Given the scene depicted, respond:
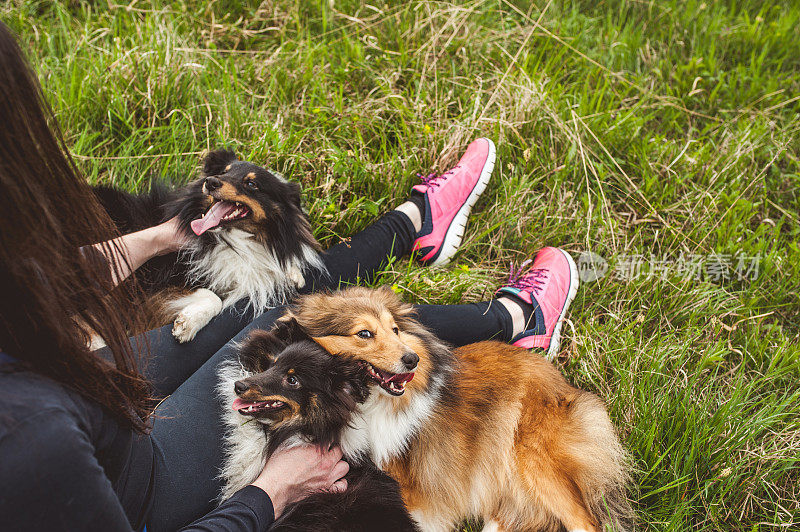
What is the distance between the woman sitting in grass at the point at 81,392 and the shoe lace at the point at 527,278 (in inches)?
61.1

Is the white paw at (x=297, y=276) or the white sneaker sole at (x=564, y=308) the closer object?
the white paw at (x=297, y=276)

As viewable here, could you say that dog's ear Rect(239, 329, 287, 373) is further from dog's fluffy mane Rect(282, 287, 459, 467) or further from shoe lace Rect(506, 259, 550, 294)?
shoe lace Rect(506, 259, 550, 294)

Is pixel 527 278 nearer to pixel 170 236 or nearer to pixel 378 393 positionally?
pixel 378 393

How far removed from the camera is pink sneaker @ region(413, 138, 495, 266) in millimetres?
3520

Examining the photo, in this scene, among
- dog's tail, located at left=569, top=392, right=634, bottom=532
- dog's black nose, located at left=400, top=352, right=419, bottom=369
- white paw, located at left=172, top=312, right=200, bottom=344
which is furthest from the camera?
white paw, located at left=172, top=312, right=200, bottom=344

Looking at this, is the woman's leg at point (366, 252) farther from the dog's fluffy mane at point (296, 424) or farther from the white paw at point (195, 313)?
the dog's fluffy mane at point (296, 424)

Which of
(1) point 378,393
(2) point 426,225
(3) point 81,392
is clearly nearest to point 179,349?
(1) point 378,393

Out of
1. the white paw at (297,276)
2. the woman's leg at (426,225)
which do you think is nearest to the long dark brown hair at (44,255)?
the white paw at (297,276)

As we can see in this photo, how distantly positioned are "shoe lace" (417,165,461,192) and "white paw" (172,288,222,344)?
1.55m

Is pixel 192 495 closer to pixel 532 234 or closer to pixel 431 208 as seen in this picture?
pixel 431 208

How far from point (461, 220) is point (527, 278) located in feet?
1.92

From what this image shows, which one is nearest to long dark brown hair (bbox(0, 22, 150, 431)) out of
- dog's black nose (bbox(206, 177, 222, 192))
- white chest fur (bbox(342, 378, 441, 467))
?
white chest fur (bbox(342, 378, 441, 467))

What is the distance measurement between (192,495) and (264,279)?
1220 mm

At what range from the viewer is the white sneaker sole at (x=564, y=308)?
3164 millimetres
